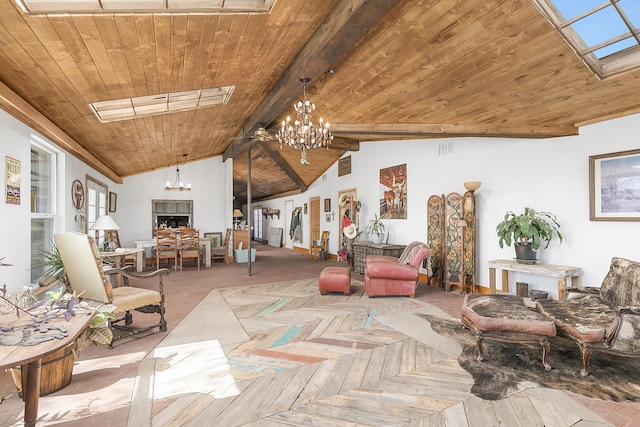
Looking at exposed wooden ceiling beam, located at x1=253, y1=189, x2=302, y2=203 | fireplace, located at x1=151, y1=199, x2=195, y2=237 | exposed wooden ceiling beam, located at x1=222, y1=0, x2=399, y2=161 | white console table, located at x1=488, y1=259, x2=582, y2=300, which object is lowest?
white console table, located at x1=488, y1=259, x2=582, y2=300

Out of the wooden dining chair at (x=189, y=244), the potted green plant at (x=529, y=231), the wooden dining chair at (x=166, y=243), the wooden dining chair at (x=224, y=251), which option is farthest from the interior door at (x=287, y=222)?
the potted green plant at (x=529, y=231)

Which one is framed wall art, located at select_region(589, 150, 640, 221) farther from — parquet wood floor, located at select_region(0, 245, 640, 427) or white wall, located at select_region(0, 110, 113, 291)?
white wall, located at select_region(0, 110, 113, 291)

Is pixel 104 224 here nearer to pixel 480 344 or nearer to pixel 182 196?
pixel 182 196

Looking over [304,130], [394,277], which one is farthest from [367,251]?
[304,130]

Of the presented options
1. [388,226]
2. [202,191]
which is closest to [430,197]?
[388,226]

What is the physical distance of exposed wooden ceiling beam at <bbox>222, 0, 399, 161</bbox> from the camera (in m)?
2.53

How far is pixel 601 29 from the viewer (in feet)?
8.88

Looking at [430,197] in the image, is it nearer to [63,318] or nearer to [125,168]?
[63,318]

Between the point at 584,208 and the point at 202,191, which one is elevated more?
the point at 202,191

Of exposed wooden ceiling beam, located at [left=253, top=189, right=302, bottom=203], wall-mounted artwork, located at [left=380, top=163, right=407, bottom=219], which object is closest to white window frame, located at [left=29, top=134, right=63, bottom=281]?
wall-mounted artwork, located at [left=380, top=163, right=407, bottom=219]

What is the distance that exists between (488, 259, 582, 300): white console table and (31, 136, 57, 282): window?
5773mm

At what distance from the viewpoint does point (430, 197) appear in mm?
5863

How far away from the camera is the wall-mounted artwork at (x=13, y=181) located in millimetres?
2939

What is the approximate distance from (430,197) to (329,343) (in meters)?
3.70
